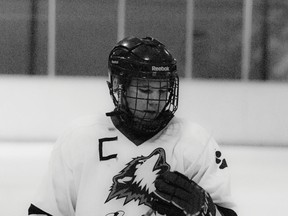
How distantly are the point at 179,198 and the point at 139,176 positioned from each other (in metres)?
0.16

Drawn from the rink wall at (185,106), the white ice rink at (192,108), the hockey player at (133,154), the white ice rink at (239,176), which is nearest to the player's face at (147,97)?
the hockey player at (133,154)

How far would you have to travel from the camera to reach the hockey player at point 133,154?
1518 millimetres

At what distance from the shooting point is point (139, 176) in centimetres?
155

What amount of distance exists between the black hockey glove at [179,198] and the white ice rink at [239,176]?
1466mm

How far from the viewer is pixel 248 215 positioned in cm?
283

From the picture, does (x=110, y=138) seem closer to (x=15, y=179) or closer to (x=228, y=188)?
(x=228, y=188)

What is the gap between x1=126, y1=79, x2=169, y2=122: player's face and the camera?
1.49 meters

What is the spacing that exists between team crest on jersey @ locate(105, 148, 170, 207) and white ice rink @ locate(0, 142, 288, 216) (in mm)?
1364

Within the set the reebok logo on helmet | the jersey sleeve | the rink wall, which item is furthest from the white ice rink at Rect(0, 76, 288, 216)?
the reebok logo on helmet

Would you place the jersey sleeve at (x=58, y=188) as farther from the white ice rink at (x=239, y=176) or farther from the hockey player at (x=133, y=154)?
the white ice rink at (x=239, y=176)

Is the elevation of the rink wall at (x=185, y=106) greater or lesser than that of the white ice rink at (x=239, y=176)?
greater

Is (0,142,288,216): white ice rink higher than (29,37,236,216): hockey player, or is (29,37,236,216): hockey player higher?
(29,37,236,216): hockey player

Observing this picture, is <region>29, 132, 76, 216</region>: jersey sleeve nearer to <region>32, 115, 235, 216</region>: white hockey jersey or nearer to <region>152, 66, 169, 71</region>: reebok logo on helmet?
<region>32, 115, 235, 216</region>: white hockey jersey

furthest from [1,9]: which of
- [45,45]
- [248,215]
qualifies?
[248,215]
